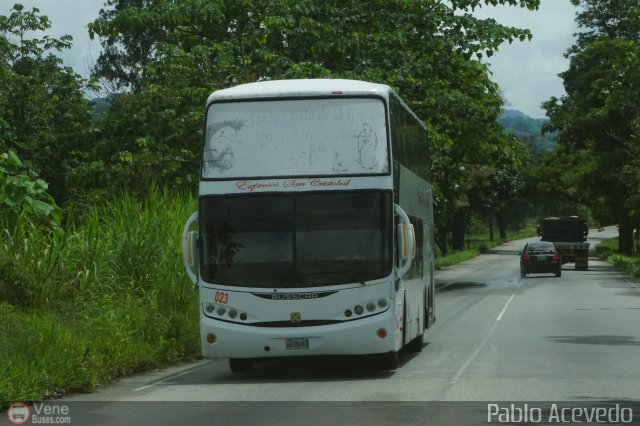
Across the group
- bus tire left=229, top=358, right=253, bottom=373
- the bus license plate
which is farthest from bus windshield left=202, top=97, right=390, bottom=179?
bus tire left=229, top=358, right=253, bottom=373

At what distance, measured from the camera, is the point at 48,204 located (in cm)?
1994

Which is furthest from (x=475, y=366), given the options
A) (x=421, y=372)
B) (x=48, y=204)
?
(x=48, y=204)

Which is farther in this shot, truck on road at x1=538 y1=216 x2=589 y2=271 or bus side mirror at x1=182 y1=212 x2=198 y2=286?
truck on road at x1=538 y1=216 x2=589 y2=271

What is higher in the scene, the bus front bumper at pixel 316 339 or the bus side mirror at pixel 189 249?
the bus side mirror at pixel 189 249

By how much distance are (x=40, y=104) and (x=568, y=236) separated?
31.2 m

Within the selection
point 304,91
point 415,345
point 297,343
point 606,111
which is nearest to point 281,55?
point 415,345

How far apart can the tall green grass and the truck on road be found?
4010 centimetres

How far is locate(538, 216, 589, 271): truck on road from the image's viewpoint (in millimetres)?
59938

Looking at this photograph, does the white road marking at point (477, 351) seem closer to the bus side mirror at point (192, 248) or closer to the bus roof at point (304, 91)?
the bus side mirror at point (192, 248)

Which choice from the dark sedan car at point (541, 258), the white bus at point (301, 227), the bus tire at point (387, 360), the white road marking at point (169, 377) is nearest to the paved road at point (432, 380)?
the white road marking at point (169, 377)

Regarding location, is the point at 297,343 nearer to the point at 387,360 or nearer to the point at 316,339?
the point at 316,339

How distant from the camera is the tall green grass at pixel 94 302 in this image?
1335 cm

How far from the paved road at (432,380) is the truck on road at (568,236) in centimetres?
3413

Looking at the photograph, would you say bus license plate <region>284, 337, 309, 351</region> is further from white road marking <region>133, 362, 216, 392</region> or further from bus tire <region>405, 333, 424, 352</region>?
bus tire <region>405, 333, 424, 352</region>
